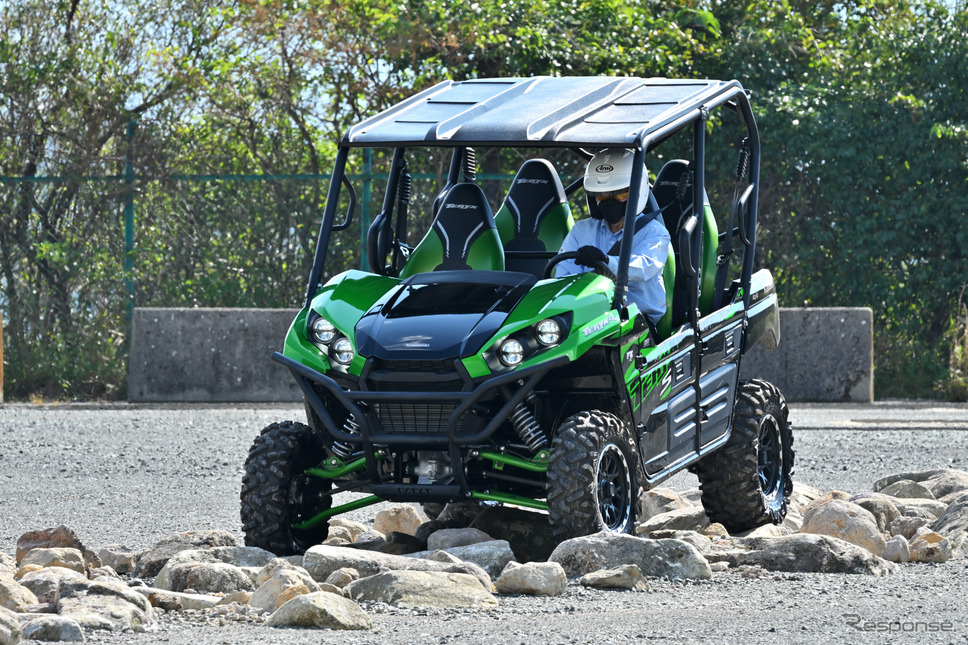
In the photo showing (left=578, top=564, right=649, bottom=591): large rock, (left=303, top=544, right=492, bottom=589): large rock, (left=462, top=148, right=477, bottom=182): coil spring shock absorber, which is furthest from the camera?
(left=462, top=148, right=477, bottom=182): coil spring shock absorber

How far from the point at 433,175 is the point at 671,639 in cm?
1208

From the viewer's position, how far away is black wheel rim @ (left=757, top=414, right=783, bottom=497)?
8.76m

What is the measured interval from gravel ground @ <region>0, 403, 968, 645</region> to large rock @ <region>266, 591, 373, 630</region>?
0.07 metres

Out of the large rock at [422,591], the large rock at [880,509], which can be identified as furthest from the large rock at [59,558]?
the large rock at [880,509]

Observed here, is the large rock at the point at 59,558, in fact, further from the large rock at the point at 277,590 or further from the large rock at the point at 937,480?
the large rock at the point at 937,480

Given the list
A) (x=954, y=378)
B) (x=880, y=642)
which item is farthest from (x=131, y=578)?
(x=954, y=378)

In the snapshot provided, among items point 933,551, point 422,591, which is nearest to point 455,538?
point 422,591

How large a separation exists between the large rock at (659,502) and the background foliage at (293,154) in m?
8.67

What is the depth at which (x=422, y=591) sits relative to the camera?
6059 mm

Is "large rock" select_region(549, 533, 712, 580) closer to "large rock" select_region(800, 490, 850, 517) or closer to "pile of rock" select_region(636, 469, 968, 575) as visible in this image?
"pile of rock" select_region(636, 469, 968, 575)

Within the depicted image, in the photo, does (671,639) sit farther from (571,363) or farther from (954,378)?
(954,378)

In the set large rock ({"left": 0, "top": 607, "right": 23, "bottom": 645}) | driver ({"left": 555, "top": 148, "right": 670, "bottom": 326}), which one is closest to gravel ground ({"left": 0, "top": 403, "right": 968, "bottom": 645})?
large rock ({"left": 0, "top": 607, "right": 23, "bottom": 645})

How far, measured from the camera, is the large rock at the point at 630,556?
6.56m

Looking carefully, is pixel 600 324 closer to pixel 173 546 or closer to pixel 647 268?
pixel 647 268
